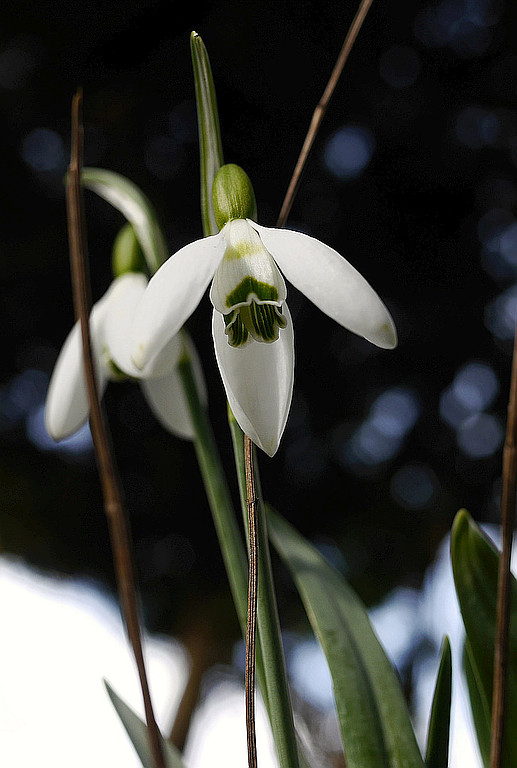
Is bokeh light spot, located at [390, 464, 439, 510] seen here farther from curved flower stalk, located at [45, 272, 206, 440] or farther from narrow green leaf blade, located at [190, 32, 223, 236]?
narrow green leaf blade, located at [190, 32, 223, 236]

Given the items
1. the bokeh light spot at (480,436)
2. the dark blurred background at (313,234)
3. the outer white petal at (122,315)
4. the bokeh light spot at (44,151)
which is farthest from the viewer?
the bokeh light spot at (480,436)

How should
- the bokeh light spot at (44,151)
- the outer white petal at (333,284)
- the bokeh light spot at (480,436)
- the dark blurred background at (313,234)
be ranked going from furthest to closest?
the bokeh light spot at (480,436), the bokeh light spot at (44,151), the dark blurred background at (313,234), the outer white petal at (333,284)

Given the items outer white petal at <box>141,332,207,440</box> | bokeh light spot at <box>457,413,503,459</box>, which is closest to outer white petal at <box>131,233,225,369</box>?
outer white petal at <box>141,332,207,440</box>

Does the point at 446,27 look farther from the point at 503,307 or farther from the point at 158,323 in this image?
the point at 158,323

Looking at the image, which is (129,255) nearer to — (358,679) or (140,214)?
(140,214)

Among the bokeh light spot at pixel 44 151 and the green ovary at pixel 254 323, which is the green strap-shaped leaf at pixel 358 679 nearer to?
the green ovary at pixel 254 323

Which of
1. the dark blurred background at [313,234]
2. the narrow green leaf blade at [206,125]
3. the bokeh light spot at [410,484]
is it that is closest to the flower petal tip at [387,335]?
the narrow green leaf blade at [206,125]

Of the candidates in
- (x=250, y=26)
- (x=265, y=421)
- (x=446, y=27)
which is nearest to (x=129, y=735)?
(x=265, y=421)
